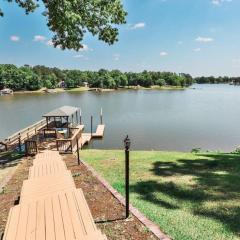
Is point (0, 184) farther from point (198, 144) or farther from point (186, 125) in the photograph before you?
point (186, 125)

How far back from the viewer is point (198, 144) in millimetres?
31891

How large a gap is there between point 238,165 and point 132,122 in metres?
35.4

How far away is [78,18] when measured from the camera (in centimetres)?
1471

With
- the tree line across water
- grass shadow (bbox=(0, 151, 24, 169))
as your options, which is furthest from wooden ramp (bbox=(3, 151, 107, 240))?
the tree line across water

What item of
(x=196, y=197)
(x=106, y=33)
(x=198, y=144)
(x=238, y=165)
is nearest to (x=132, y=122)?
(x=198, y=144)

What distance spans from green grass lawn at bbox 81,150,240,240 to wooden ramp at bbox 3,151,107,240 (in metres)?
1.84

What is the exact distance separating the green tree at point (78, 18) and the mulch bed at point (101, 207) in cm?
732

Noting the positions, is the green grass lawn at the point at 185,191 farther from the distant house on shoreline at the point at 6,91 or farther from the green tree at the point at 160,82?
the green tree at the point at 160,82

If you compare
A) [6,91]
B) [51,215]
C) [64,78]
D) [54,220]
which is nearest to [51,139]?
[51,215]

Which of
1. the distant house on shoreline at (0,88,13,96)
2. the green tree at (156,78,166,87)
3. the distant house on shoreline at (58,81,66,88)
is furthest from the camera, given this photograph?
the green tree at (156,78,166,87)

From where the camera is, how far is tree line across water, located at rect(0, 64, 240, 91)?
132 metres

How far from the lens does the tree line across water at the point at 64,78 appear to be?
132 metres

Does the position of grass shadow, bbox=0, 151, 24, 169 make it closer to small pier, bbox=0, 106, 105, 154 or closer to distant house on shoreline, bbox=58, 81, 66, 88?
small pier, bbox=0, 106, 105, 154

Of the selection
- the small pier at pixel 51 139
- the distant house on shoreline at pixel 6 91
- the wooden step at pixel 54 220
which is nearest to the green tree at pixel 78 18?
the small pier at pixel 51 139
